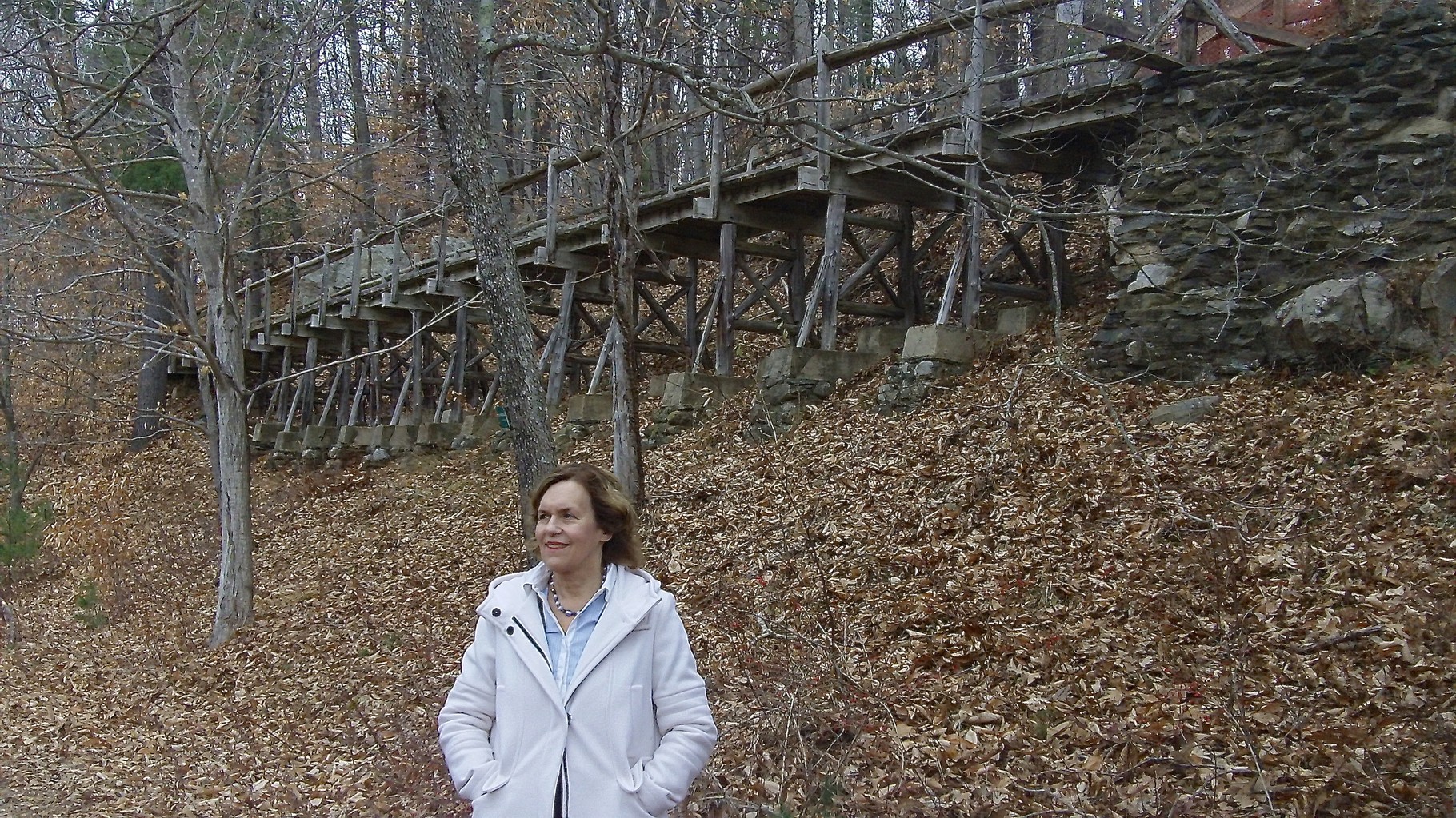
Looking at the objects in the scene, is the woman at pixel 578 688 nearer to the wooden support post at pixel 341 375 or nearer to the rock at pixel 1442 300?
the rock at pixel 1442 300

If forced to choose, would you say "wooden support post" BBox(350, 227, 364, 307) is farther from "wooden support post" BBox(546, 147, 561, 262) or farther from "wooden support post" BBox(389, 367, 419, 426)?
"wooden support post" BBox(546, 147, 561, 262)

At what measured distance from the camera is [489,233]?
23.3 ft

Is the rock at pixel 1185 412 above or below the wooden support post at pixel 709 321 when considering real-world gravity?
below

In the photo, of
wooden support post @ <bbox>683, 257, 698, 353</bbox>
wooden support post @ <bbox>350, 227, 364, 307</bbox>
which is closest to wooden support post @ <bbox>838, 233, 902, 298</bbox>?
wooden support post @ <bbox>683, 257, 698, 353</bbox>

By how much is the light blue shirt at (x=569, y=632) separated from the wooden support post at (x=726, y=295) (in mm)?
9984

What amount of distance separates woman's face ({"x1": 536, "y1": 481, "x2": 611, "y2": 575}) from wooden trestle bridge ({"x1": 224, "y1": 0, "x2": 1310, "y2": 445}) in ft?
9.01

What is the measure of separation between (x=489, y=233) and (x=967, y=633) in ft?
11.9

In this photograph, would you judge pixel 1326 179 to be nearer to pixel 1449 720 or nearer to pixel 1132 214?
pixel 1132 214

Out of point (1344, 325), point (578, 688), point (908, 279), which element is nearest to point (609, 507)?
point (578, 688)

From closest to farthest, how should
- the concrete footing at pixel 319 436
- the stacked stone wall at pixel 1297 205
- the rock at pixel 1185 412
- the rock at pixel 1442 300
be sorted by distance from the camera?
the rock at pixel 1442 300, the rock at pixel 1185 412, the stacked stone wall at pixel 1297 205, the concrete footing at pixel 319 436

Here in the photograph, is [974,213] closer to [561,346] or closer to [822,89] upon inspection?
[822,89]

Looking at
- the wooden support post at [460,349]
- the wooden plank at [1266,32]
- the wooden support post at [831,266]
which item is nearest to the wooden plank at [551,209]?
the wooden support post at [460,349]

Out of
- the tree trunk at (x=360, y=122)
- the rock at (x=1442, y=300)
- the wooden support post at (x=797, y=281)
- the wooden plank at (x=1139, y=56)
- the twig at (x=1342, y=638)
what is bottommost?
the twig at (x=1342, y=638)

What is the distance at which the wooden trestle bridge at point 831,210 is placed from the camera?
981 centimetres
